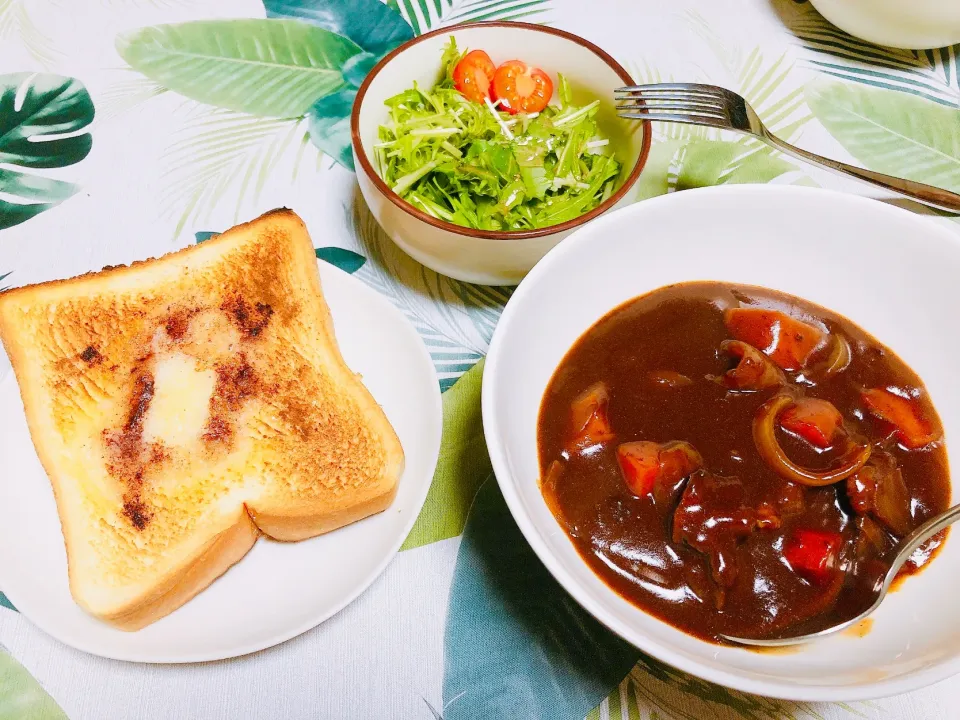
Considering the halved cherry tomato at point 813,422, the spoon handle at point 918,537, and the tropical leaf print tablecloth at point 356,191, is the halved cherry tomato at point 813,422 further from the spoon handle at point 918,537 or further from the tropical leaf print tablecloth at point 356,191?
the tropical leaf print tablecloth at point 356,191

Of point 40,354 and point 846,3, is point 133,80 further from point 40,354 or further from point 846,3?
point 846,3

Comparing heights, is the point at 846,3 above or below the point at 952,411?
above

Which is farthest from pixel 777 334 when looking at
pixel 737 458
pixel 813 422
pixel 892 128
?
pixel 892 128

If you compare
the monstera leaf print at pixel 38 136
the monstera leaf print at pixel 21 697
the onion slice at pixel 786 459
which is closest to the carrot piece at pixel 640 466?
the onion slice at pixel 786 459

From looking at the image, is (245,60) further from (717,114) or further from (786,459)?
(786,459)

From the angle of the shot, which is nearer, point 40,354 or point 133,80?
point 40,354

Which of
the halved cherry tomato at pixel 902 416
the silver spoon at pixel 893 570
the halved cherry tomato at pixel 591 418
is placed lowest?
the silver spoon at pixel 893 570

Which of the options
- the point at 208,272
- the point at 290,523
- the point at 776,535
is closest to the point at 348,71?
the point at 208,272
